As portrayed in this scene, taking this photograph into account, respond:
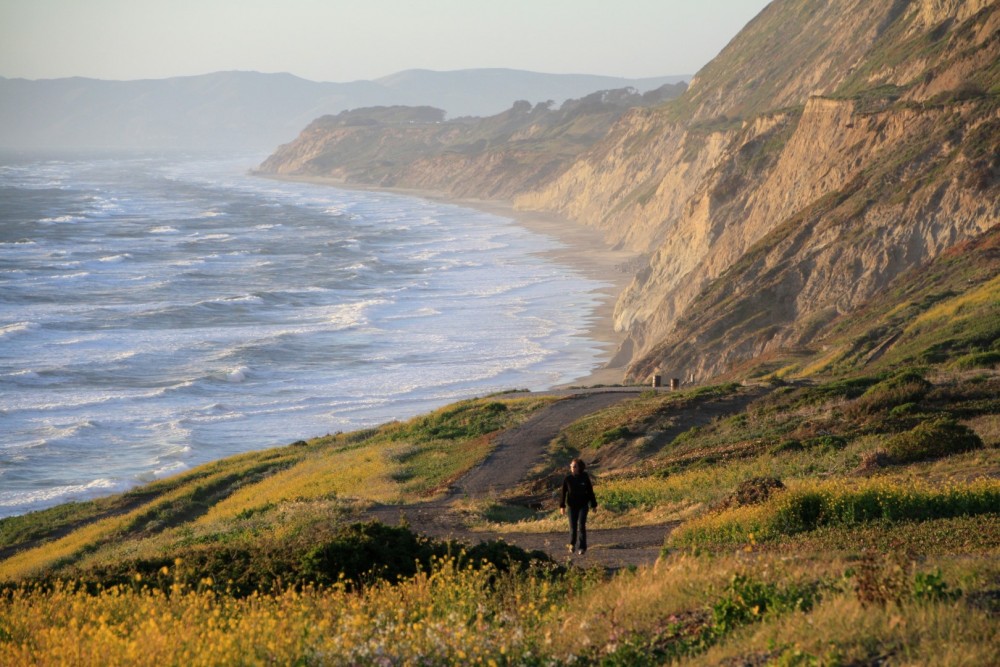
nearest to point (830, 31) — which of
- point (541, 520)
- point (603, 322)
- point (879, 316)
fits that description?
point (603, 322)

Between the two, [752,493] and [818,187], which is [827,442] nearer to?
[752,493]

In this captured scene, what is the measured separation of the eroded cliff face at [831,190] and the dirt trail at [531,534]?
12.8 m

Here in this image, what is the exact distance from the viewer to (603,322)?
6838 centimetres

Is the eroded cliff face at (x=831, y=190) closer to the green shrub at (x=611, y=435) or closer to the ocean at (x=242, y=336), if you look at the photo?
the ocean at (x=242, y=336)

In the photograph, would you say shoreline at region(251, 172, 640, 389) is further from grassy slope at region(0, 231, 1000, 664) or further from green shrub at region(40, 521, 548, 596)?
green shrub at region(40, 521, 548, 596)

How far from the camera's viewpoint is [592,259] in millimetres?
96625

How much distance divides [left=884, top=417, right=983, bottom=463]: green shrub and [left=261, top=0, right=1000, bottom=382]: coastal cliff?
65.5 ft

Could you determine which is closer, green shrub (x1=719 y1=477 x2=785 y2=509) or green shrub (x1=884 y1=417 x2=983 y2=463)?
green shrub (x1=719 y1=477 x2=785 y2=509)

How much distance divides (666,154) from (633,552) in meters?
109

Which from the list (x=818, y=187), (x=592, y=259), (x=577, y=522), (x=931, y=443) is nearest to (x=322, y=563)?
(x=577, y=522)

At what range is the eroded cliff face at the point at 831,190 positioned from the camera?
1778 inches

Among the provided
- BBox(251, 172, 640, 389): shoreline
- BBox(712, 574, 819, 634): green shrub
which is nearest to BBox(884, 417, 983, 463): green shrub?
BBox(712, 574, 819, 634): green shrub

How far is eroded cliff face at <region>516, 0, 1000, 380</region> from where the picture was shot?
45156 millimetres

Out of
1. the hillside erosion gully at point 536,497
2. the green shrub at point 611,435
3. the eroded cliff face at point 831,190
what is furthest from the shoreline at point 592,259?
the green shrub at point 611,435
